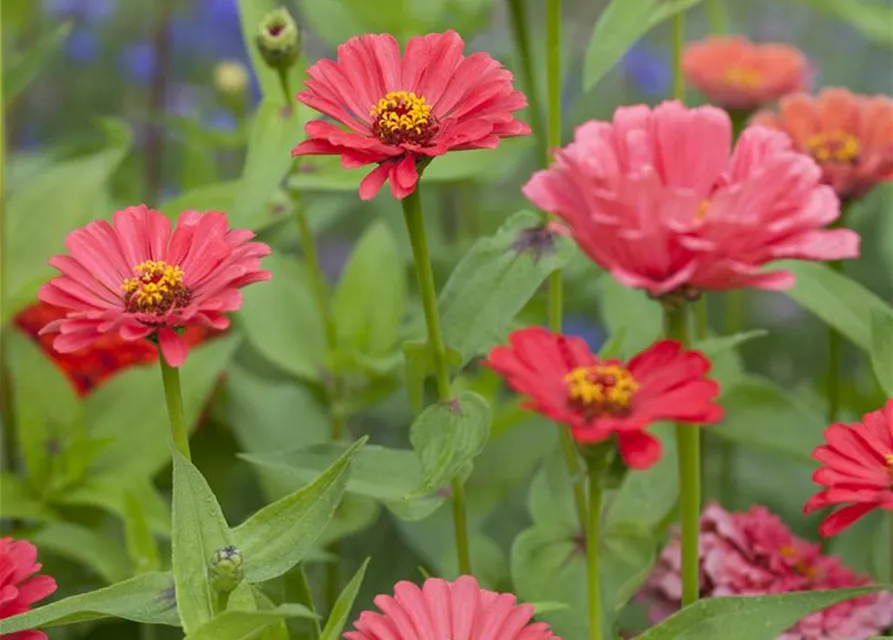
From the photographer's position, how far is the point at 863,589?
37 cm

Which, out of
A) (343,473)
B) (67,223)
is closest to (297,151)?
(343,473)

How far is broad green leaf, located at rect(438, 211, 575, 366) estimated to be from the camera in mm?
465

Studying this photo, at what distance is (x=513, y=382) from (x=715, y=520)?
0.23 meters

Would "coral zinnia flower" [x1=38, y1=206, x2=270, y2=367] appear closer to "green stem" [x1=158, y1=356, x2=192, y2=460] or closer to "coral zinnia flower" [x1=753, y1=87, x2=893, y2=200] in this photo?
"green stem" [x1=158, y1=356, x2=192, y2=460]

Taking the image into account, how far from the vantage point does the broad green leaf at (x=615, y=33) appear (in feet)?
1.64

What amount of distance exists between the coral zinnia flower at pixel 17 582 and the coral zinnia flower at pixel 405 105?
0.15m

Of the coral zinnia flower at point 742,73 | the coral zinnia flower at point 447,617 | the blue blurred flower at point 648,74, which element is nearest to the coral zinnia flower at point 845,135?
the coral zinnia flower at point 742,73

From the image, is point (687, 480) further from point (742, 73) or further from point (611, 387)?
point (742, 73)

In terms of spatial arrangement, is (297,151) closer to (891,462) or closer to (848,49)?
(891,462)

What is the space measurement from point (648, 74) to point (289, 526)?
0.85 meters

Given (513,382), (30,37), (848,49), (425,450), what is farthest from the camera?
(848,49)

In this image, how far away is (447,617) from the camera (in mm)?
381

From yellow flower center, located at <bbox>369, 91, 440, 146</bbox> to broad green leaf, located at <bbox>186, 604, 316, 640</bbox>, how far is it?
0.47 ft

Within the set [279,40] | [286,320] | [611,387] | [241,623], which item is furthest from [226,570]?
[286,320]
